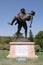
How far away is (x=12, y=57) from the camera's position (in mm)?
15000

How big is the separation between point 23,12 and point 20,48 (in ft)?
7.79

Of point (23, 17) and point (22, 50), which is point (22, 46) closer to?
point (22, 50)

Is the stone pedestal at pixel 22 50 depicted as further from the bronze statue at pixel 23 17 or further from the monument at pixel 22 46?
the bronze statue at pixel 23 17

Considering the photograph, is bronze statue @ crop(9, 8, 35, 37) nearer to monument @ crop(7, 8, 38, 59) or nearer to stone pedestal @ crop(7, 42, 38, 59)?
monument @ crop(7, 8, 38, 59)

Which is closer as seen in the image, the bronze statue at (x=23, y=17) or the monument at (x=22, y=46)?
the monument at (x=22, y=46)

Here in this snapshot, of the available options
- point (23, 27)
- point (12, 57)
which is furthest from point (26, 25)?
point (12, 57)

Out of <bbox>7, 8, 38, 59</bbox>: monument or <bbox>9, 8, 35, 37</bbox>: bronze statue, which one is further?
<bbox>9, 8, 35, 37</bbox>: bronze statue

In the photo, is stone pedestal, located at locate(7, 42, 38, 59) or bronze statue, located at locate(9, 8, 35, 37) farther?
bronze statue, located at locate(9, 8, 35, 37)

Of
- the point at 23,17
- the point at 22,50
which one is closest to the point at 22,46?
the point at 22,50

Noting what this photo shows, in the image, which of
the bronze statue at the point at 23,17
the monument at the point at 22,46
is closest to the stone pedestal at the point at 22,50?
the monument at the point at 22,46

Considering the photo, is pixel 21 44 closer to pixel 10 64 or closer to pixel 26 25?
pixel 26 25

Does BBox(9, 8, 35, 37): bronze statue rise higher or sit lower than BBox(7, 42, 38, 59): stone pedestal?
higher


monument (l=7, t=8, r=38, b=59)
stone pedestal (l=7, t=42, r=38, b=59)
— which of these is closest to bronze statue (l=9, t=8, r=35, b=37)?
monument (l=7, t=8, r=38, b=59)

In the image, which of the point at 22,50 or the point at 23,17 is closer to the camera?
the point at 22,50
